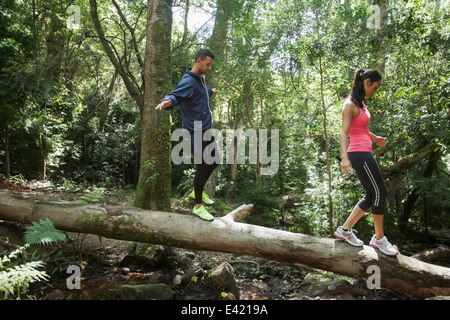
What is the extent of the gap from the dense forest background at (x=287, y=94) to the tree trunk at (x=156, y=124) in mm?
86

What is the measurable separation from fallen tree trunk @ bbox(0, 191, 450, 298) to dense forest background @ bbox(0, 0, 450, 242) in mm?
961

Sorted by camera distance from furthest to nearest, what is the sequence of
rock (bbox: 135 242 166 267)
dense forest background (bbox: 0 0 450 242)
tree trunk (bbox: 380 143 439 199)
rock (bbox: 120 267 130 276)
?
tree trunk (bbox: 380 143 439 199) < dense forest background (bbox: 0 0 450 242) < rock (bbox: 135 242 166 267) < rock (bbox: 120 267 130 276)

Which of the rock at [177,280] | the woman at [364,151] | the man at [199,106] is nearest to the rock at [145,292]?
the rock at [177,280]

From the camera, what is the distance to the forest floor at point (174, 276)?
3.36m

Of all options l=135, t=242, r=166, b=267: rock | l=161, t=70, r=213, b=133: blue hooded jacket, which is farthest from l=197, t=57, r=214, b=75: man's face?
l=135, t=242, r=166, b=267: rock

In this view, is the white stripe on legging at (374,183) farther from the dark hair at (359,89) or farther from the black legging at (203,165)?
the black legging at (203,165)

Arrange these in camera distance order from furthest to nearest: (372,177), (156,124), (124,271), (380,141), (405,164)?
(405,164), (156,124), (124,271), (380,141), (372,177)

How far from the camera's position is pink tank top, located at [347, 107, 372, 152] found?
3.06m

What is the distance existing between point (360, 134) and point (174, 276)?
9.95 ft

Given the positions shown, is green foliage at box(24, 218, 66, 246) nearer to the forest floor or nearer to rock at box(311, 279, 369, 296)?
the forest floor

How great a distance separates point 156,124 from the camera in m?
4.59

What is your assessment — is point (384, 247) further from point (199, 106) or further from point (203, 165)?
point (199, 106)

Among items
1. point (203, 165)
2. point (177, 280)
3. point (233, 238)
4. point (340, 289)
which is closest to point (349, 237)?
point (340, 289)
